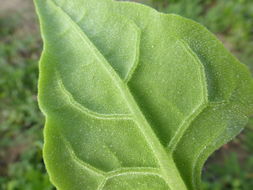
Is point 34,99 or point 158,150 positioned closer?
point 158,150

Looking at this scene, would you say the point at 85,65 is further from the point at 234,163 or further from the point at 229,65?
the point at 234,163

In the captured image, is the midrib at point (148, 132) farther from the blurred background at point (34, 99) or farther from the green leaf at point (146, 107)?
the blurred background at point (34, 99)

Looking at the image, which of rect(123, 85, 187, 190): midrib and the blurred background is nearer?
rect(123, 85, 187, 190): midrib

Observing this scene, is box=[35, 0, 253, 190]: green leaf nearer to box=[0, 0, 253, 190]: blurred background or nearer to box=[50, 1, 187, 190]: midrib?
box=[50, 1, 187, 190]: midrib

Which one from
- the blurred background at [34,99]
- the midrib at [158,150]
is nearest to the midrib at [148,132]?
the midrib at [158,150]

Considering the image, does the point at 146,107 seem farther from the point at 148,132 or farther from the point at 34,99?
the point at 34,99

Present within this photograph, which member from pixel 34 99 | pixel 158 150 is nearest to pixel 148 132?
pixel 158 150

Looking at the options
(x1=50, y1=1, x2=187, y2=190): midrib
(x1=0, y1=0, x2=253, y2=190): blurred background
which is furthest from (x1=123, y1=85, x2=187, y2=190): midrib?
(x1=0, y1=0, x2=253, y2=190): blurred background
